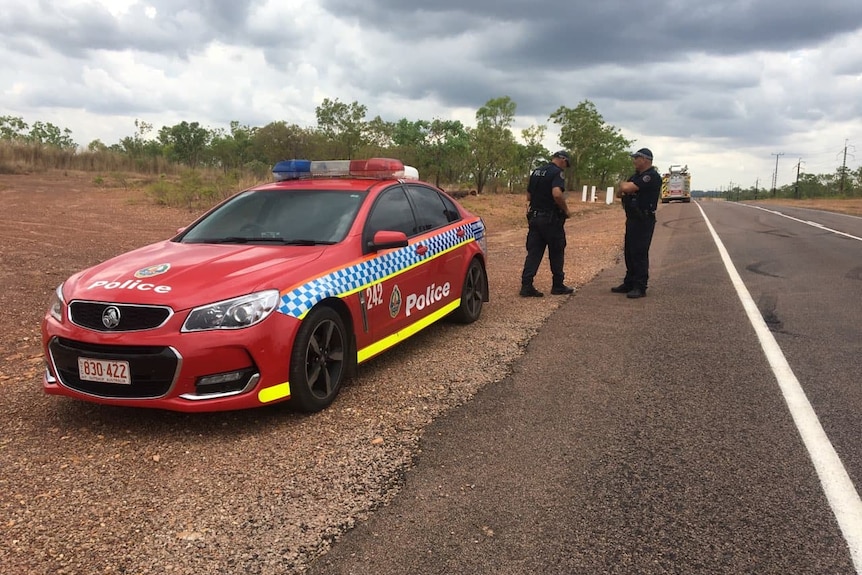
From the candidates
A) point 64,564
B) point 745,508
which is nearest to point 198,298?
point 64,564

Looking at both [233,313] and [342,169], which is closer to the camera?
[233,313]

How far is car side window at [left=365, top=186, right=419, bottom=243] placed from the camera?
4965mm

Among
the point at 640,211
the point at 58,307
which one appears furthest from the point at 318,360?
the point at 640,211

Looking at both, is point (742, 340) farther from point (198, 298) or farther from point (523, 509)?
point (198, 298)

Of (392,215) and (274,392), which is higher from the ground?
(392,215)

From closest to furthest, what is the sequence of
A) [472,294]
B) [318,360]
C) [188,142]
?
[318,360]
[472,294]
[188,142]

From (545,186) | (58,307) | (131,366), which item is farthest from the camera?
(545,186)

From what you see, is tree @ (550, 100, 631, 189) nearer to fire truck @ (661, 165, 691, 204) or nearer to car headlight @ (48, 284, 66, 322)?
fire truck @ (661, 165, 691, 204)

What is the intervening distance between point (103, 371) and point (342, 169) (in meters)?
2.89

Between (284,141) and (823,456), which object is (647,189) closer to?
(823,456)

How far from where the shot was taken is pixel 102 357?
3596 millimetres

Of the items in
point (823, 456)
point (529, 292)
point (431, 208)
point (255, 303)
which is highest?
point (431, 208)

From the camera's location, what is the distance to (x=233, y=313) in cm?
363

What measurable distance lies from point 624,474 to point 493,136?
131 feet
